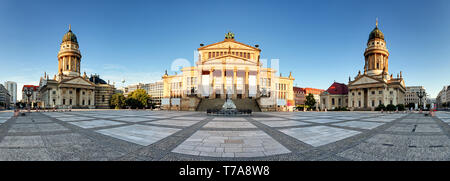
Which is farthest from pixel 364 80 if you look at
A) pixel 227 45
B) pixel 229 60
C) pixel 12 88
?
pixel 12 88

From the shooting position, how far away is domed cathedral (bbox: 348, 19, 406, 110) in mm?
52463

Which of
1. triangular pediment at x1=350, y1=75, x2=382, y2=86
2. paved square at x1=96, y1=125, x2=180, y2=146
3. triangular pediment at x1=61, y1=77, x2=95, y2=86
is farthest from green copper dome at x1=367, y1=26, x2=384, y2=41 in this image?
triangular pediment at x1=61, y1=77, x2=95, y2=86

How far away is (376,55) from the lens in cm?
5988

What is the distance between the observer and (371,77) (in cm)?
5506

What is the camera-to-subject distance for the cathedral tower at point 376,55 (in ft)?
195

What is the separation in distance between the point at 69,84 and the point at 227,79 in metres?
57.8

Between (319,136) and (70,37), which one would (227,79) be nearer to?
(319,136)

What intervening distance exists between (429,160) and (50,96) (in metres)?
85.2

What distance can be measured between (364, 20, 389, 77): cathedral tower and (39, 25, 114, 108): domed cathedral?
10253 cm
